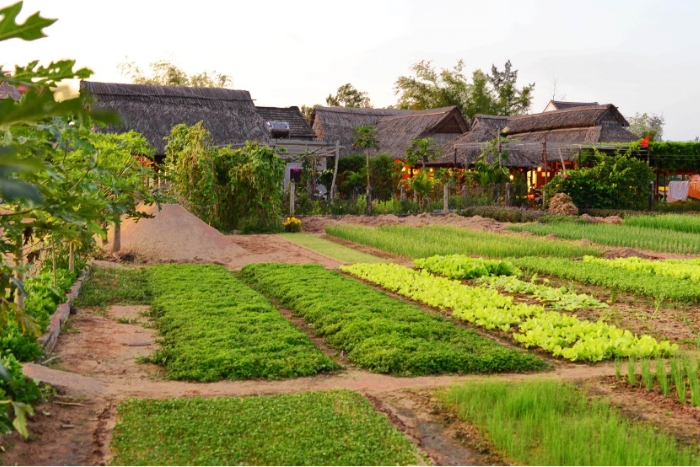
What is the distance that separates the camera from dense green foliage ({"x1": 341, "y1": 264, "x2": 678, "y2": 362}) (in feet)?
25.0

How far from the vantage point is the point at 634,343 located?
307 inches

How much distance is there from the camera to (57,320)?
8.36 metres

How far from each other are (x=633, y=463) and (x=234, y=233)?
660 inches

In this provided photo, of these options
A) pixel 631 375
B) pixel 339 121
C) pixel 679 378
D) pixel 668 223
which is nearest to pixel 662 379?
pixel 679 378

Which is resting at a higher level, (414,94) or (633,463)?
(414,94)

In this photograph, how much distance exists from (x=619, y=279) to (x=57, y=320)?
26.2 ft

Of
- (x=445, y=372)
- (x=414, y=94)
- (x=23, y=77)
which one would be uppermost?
(x=414, y=94)

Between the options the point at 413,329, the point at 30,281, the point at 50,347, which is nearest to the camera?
the point at 50,347

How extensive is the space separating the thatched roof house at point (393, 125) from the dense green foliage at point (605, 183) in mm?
10450

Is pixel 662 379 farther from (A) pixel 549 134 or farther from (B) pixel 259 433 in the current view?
(A) pixel 549 134

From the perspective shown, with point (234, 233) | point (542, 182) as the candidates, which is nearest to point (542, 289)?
point (234, 233)

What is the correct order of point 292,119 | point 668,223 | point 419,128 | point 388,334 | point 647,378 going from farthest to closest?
1. point 292,119
2. point 419,128
3. point 668,223
4. point 388,334
5. point 647,378

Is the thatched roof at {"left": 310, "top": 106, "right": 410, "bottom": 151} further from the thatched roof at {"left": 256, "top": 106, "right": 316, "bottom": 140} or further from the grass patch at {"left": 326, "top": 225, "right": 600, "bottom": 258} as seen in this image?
the grass patch at {"left": 326, "top": 225, "right": 600, "bottom": 258}

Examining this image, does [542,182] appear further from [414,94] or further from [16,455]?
[16,455]
